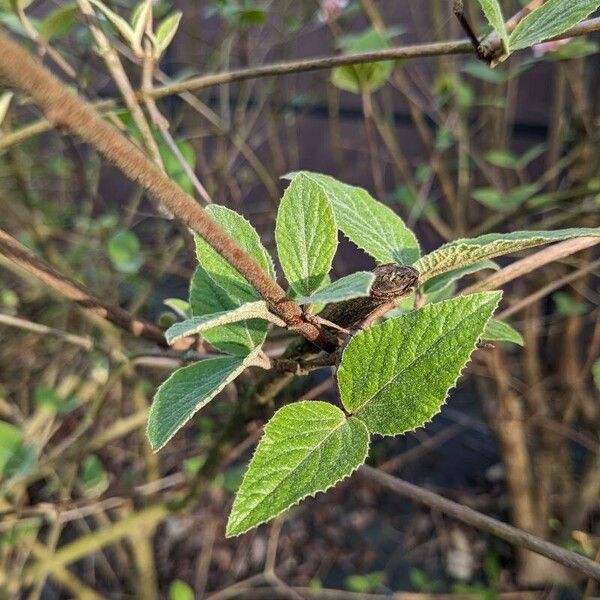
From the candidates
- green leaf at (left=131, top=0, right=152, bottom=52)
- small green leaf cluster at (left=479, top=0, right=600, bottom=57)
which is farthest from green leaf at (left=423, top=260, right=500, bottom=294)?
green leaf at (left=131, top=0, right=152, bottom=52)

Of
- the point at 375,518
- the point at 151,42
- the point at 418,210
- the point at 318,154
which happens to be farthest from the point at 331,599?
the point at 318,154

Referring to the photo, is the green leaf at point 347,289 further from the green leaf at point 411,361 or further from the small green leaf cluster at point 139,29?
the small green leaf cluster at point 139,29

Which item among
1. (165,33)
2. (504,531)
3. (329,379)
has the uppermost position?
(165,33)

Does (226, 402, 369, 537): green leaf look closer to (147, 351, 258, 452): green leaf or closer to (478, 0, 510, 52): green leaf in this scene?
(147, 351, 258, 452): green leaf

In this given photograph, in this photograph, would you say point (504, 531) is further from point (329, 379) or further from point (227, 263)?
point (329, 379)

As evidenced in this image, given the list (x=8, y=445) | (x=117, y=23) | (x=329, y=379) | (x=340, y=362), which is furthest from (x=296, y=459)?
(x=329, y=379)

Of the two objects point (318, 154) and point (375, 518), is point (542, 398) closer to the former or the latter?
point (375, 518)
